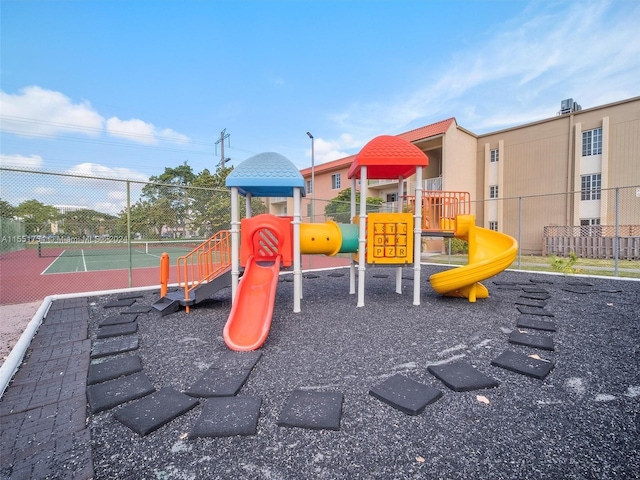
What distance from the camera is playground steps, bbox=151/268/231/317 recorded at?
5180 millimetres

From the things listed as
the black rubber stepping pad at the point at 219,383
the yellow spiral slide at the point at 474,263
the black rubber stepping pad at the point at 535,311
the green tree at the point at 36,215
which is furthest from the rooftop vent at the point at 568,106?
the green tree at the point at 36,215

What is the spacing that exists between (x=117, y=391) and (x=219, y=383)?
2.88 ft

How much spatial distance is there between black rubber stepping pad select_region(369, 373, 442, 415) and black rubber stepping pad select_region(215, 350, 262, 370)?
135 centimetres

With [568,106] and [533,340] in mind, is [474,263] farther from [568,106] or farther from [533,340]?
[568,106]

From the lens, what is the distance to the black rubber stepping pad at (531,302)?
5351mm

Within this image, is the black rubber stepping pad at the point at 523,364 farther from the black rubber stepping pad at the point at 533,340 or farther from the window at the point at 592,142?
the window at the point at 592,142

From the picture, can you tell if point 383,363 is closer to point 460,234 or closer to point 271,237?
point 271,237

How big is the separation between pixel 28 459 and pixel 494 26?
30.8ft

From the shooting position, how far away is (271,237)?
5.31 metres

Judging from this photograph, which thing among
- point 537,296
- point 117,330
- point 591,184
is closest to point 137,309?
point 117,330

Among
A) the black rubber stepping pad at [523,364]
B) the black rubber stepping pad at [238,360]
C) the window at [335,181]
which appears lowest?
the black rubber stepping pad at [238,360]

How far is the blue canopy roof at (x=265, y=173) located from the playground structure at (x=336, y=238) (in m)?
0.02

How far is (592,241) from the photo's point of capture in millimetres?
15242

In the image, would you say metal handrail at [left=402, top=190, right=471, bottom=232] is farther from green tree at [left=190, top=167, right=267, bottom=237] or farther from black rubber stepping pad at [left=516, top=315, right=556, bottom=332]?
green tree at [left=190, top=167, right=267, bottom=237]
